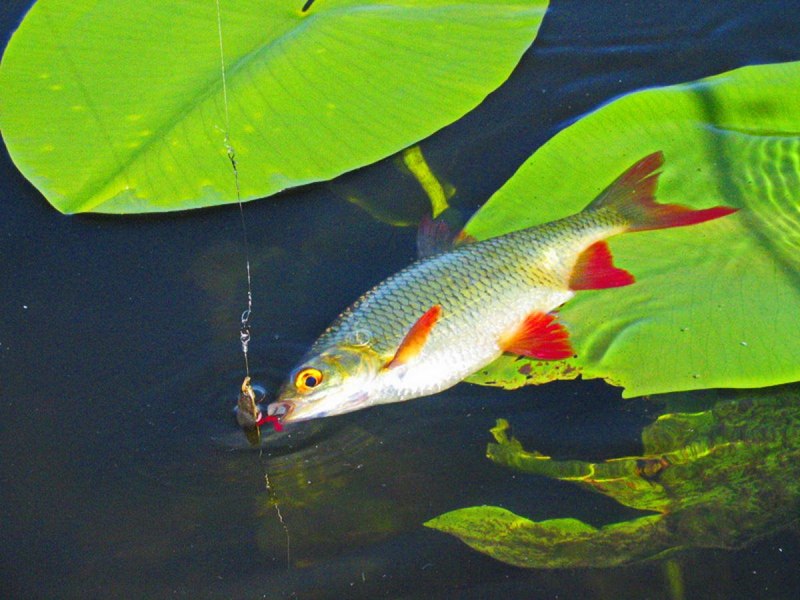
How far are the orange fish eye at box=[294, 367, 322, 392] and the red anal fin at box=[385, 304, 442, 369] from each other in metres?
A: 0.20

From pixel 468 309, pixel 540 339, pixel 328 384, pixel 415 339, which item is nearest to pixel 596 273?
pixel 540 339

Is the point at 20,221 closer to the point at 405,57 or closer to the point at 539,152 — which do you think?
the point at 405,57

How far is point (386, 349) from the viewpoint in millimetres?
2662

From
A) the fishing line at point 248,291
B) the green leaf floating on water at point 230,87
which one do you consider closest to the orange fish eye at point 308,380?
the fishing line at point 248,291

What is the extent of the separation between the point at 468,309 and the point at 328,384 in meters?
0.49

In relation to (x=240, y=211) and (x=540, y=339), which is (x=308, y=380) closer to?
(x=540, y=339)

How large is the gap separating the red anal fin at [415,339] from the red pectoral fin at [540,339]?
253 mm

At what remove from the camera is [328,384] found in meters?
2.59

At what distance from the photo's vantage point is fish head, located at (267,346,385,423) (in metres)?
2.59

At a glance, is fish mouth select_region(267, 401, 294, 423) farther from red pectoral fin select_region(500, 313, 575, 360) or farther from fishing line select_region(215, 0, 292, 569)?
red pectoral fin select_region(500, 313, 575, 360)

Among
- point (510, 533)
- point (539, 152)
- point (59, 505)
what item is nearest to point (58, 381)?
point (59, 505)

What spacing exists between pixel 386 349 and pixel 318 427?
11.6 inches

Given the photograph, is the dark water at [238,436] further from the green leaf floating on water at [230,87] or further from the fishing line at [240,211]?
the green leaf floating on water at [230,87]

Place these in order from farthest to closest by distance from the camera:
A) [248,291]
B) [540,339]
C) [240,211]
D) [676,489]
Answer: [240,211], [248,291], [540,339], [676,489]
